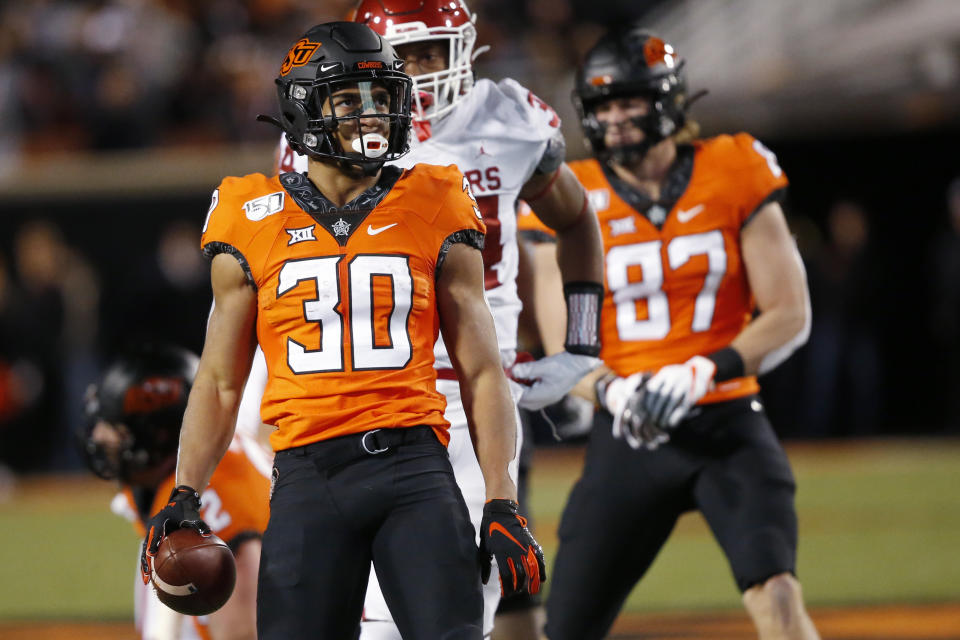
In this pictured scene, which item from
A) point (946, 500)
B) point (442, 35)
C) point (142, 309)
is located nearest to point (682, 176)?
point (442, 35)

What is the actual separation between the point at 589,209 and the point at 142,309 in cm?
862

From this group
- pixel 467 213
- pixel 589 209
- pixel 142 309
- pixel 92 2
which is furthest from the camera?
pixel 92 2

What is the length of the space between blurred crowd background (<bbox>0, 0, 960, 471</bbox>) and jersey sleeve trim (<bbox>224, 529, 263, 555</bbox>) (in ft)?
26.6

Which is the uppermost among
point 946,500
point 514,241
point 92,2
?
point 92,2

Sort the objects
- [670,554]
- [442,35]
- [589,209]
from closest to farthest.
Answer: [442,35]
[589,209]
[670,554]

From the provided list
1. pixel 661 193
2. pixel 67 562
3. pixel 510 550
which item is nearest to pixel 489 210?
pixel 661 193

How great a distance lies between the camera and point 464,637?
2.73 metres

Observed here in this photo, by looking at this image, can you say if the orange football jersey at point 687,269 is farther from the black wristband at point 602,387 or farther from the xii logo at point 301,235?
the xii logo at point 301,235

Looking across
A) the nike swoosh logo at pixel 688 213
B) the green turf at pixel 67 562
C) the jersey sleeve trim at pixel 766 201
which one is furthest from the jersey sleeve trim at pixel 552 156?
the green turf at pixel 67 562

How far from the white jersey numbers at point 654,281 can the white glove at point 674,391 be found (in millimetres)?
308

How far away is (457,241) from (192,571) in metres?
0.90

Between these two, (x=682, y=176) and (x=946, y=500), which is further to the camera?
(x=946, y=500)

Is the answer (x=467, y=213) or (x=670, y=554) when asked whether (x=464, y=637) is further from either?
(x=670, y=554)

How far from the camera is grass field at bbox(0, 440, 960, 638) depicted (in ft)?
22.4
